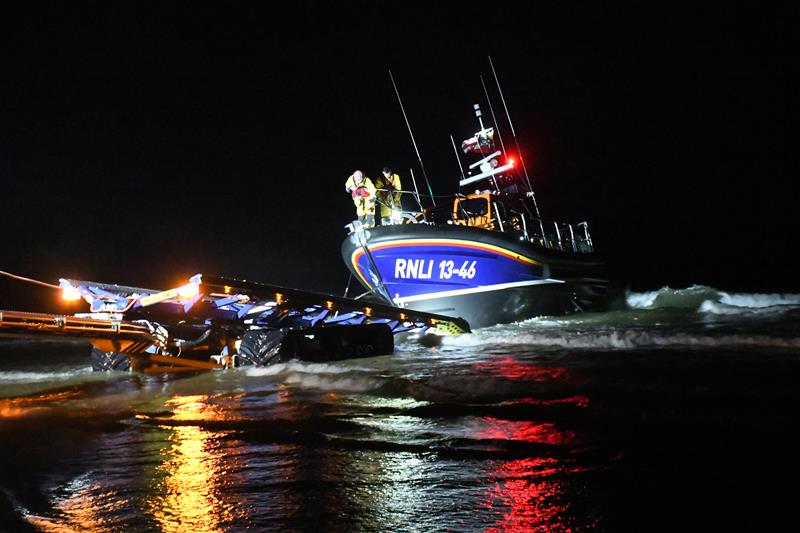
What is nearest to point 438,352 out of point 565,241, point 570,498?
point 570,498

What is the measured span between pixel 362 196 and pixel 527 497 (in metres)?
10.3

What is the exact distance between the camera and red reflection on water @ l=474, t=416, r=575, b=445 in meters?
2.85

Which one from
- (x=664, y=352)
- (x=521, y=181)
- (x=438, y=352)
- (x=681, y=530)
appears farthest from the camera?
(x=521, y=181)

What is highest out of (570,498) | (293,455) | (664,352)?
(293,455)

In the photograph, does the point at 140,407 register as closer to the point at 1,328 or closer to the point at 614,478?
the point at 1,328

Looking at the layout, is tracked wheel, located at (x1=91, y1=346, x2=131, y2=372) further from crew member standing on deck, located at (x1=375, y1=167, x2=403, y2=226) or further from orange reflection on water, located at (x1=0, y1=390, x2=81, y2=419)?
crew member standing on deck, located at (x1=375, y1=167, x2=403, y2=226)

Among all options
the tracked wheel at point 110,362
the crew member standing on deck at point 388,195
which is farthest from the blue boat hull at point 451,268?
the tracked wheel at point 110,362

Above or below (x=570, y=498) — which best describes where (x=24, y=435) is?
above

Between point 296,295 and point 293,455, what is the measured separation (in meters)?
4.37

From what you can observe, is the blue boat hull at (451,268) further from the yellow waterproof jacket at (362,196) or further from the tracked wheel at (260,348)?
the tracked wheel at (260,348)

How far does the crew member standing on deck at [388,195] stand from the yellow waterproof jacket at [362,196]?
0.24 meters

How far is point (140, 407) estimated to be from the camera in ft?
14.4

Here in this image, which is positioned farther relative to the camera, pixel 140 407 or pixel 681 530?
pixel 140 407

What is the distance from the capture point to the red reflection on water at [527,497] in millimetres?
1806
